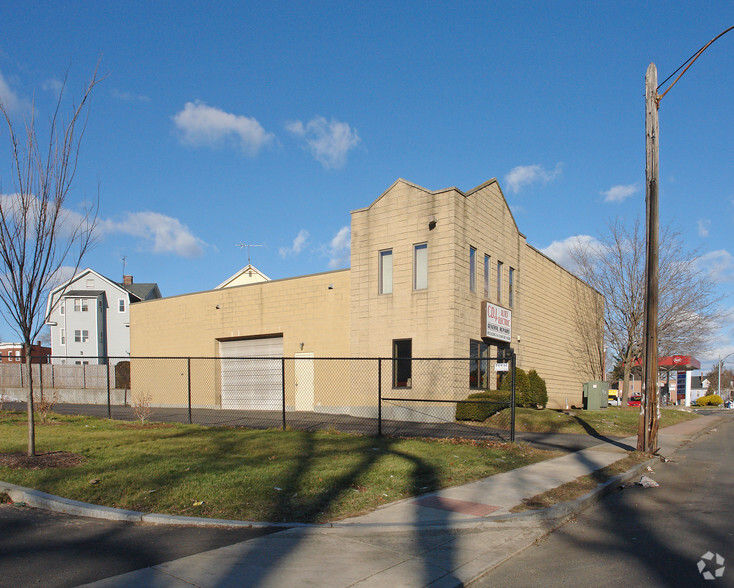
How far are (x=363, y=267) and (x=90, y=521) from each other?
628 inches

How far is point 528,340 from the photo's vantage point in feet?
83.9

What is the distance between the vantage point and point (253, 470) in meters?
8.70

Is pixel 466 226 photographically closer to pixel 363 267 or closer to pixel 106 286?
pixel 363 267

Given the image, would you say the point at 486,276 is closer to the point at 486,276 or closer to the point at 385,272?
the point at 486,276

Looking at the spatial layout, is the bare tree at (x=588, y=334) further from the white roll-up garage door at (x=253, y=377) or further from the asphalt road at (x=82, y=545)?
the asphalt road at (x=82, y=545)

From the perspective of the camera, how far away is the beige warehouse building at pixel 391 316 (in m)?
19.7

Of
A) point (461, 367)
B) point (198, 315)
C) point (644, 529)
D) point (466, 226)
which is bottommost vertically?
point (644, 529)

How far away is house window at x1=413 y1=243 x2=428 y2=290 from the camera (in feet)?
66.5

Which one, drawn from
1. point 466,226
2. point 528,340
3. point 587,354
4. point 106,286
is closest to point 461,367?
point 466,226

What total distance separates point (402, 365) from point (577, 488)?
1233 centimetres

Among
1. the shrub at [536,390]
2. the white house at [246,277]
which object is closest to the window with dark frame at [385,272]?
the shrub at [536,390]

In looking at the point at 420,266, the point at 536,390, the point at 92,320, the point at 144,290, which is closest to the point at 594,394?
the point at 536,390

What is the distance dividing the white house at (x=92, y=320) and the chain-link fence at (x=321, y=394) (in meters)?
22.4

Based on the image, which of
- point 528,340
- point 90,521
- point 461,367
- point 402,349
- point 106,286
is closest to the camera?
point 90,521
